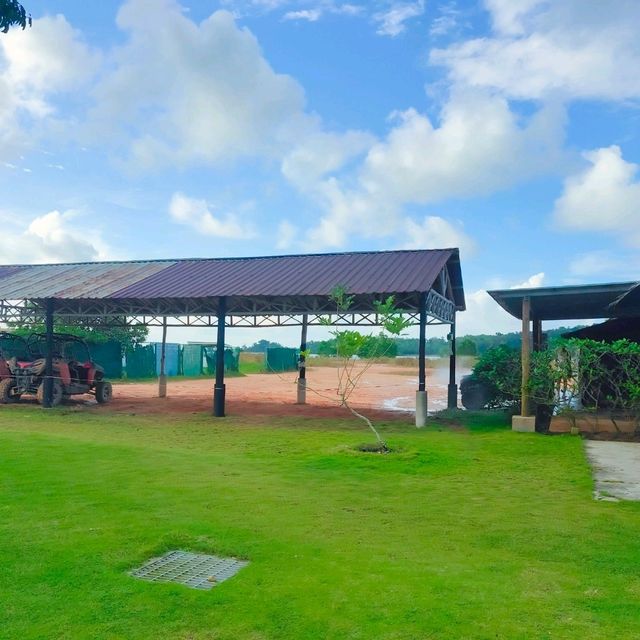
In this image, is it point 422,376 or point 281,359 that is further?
point 281,359

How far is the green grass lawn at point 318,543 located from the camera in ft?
12.3

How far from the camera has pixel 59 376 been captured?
1862 centimetres

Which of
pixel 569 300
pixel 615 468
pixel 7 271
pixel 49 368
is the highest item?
pixel 7 271

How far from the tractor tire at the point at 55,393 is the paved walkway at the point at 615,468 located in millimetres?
14108

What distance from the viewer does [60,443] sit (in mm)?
10609

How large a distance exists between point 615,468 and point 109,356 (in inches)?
1120

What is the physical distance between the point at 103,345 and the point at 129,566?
3017 centimetres

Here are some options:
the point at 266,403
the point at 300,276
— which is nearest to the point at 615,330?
the point at 300,276

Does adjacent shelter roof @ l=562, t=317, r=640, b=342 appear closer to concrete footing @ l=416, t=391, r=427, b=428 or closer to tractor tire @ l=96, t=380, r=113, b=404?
concrete footing @ l=416, t=391, r=427, b=428

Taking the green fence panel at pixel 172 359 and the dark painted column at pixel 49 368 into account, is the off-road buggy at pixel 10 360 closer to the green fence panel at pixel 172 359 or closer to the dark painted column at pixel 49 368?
the dark painted column at pixel 49 368

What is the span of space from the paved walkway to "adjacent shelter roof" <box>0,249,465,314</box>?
515 centimetres

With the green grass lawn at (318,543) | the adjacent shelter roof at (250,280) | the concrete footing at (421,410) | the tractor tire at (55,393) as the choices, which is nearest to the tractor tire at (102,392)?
the tractor tire at (55,393)

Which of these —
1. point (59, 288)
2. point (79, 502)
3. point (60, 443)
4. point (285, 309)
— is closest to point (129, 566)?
point (79, 502)

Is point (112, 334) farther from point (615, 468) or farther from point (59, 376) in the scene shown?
point (615, 468)
